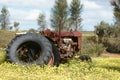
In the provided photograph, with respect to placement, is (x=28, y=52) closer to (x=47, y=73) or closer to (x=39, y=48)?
(x=39, y=48)

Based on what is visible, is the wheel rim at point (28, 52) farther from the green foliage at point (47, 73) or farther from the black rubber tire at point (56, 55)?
the green foliage at point (47, 73)

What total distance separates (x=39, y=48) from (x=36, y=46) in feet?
0.74

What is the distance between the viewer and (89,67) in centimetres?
1366

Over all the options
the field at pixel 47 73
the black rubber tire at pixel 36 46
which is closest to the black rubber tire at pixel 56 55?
the black rubber tire at pixel 36 46

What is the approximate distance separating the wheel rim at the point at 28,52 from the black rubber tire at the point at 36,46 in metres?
0.10

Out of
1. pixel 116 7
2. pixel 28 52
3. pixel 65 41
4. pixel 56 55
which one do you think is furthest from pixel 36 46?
pixel 116 7

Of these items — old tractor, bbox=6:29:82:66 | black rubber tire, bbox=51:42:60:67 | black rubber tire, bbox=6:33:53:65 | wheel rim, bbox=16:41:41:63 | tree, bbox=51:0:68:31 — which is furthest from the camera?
tree, bbox=51:0:68:31

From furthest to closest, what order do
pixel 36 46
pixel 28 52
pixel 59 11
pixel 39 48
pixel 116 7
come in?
1. pixel 59 11
2. pixel 116 7
3. pixel 36 46
4. pixel 39 48
5. pixel 28 52

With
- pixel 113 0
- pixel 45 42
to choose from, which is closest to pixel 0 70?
pixel 45 42

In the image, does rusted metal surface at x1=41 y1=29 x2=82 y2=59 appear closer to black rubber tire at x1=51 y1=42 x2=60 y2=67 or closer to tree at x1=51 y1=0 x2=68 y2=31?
black rubber tire at x1=51 y1=42 x2=60 y2=67

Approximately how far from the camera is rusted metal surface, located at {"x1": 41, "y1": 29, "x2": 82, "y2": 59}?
48.8 ft

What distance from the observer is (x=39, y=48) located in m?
14.3

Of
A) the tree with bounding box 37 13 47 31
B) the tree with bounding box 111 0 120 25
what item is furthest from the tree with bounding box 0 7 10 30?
the tree with bounding box 111 0 120 25

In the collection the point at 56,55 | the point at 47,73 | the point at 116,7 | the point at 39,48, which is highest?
the point at 116,7
